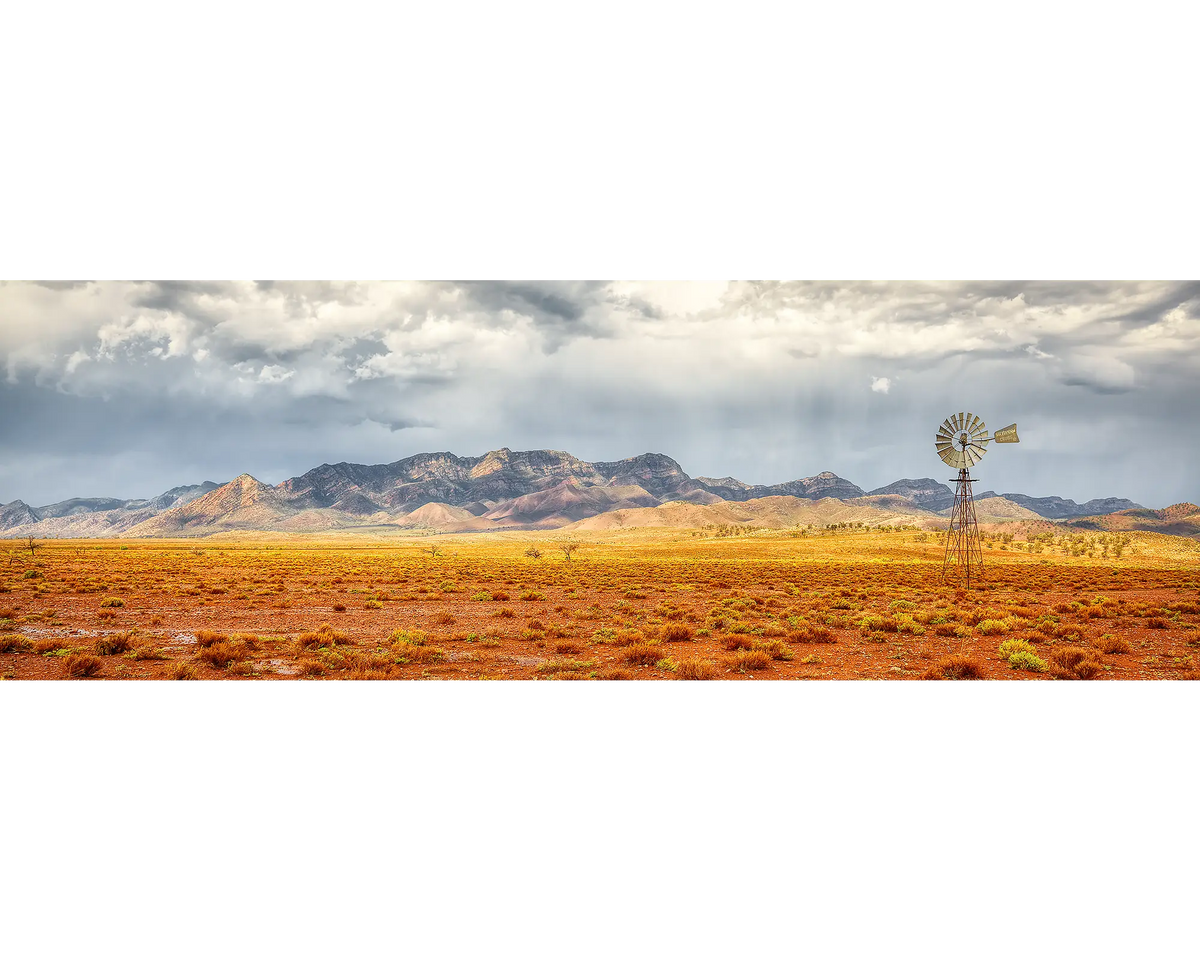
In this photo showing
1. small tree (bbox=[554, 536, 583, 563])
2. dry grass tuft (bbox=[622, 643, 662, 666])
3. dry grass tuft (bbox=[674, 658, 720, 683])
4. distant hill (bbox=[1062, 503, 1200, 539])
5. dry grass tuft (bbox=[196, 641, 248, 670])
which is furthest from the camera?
distant hill (bbox=[1062, 503, 1200, 539])

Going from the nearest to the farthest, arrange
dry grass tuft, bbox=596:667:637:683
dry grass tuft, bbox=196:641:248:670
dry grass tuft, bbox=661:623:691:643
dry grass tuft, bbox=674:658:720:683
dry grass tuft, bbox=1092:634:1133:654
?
dry grass tuft, bbox=674:658:720:683 < dry grass tuft, bbox=596:667:637:683 < dry grass tuft, bbox=196:641:248:670 < dry grass tuft, bbox=1092:634:1133:654 < dry grass tuft, bbox=661:623:691:643

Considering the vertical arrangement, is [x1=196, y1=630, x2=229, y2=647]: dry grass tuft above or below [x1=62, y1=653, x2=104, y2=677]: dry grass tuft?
below

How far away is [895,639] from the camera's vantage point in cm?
1057

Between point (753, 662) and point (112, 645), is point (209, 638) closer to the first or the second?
point (112, 645)

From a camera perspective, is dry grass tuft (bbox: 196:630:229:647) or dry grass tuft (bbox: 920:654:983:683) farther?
dry grass tuft (bbox: 196:630:229:647)

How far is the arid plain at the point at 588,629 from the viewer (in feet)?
26.0

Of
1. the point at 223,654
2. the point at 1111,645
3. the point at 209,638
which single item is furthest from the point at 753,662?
the point at 209,638

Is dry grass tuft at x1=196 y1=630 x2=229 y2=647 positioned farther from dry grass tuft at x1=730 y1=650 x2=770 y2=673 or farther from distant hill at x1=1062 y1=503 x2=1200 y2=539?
distant hill at x1=1062 y1=503 x2=1200 y2=539

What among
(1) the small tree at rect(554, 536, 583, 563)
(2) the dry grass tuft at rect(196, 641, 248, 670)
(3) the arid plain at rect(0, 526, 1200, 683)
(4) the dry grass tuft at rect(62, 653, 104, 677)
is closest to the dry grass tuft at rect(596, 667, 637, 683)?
(3) the arid plain at rect(0, 526, 1200, 683)

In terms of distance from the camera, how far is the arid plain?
26.0 feet

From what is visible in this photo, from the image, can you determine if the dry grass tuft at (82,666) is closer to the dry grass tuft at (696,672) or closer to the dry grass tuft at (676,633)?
the dry grass tuft at (696,672)
